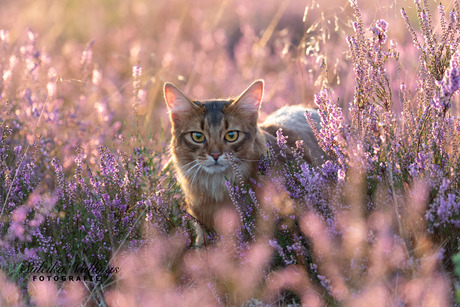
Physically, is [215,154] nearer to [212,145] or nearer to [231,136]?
[212,145]

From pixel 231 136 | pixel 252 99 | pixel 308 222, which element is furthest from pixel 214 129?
pixel 308 222

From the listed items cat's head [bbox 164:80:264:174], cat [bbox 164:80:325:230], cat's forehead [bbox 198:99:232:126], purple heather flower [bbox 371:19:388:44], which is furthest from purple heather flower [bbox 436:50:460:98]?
cat's forehead [bbox 198:99:232:126]

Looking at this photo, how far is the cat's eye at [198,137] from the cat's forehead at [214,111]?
0.10 meters

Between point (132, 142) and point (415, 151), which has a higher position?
point (415, 151)

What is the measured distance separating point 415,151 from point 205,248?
1.23 meters

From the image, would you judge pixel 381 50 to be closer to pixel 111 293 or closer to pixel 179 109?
pixel 179 109

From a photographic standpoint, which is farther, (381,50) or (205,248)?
(205,248)

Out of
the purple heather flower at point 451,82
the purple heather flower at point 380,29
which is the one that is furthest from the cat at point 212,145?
the purple heather flower at point 451,82

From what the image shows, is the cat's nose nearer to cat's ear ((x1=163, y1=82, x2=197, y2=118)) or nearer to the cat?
the cat

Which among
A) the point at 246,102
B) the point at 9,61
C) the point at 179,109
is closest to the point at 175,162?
the point at 179,109

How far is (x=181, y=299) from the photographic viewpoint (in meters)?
2.25

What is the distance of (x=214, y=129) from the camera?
119 inches

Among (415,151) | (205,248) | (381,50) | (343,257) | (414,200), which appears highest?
(381,50)

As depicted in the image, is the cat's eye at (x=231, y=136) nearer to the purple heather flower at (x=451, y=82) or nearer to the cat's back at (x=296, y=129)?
the cat's back at (x=296, y=129)
